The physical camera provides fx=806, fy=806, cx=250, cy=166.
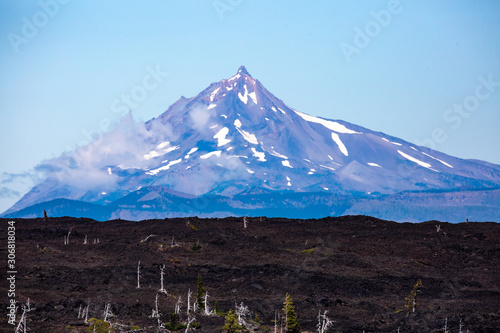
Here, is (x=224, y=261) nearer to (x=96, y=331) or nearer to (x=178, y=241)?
(x=178, y=241)

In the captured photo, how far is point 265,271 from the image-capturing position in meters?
53.8

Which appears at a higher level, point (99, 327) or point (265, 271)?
point (265, 271)

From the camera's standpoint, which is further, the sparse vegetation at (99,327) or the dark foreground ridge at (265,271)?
the dark foreground ridge at (265,271)

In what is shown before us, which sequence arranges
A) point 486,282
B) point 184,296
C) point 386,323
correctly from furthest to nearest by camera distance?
point 486,282 → point 184,296 → point 386,323

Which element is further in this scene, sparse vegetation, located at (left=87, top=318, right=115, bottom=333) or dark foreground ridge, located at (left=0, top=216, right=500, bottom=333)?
dark foreground ridge, located at (left=0, top=216, right=500, bottom=333)

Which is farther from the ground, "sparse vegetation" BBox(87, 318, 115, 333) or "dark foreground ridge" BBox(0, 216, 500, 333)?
"dark foreground ridge" BBox(0, 216, 500, 333)

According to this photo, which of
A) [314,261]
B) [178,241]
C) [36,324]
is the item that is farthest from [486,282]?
[36,324]

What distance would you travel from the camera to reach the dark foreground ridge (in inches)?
1602

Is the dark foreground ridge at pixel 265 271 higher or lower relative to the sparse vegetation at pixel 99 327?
higher

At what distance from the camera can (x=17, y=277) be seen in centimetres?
4722

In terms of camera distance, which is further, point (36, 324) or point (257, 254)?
point (257, 254)

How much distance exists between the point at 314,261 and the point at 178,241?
515 inches

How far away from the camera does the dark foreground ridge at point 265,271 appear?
40.7 m

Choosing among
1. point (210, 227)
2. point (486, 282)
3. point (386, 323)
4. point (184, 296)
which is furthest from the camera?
point (210, 227)
